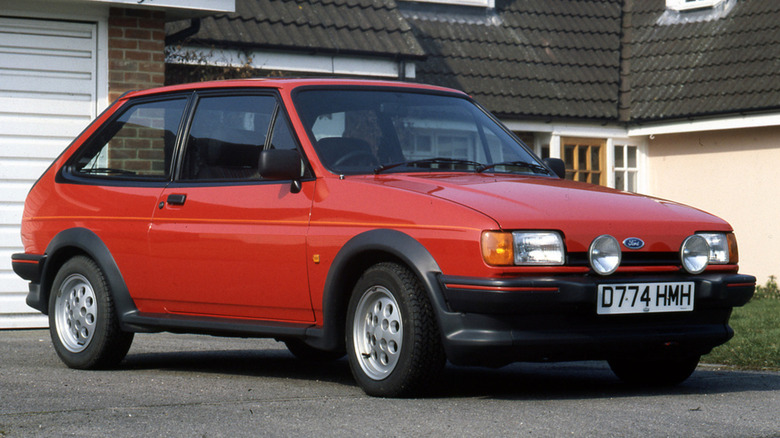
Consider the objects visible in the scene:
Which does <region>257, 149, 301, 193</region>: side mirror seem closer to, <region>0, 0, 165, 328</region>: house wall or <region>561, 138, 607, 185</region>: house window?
<region>0, 0, 165, 328</region>: house wall

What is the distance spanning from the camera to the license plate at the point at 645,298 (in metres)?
5.74

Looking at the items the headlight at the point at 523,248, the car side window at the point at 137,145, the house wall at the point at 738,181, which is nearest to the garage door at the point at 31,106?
the car side window at the point at 137,145

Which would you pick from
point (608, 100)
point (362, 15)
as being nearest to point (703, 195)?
point (608, 100)

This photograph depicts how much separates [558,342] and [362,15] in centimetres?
978

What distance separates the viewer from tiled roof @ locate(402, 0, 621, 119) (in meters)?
16.4

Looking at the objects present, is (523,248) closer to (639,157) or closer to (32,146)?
(32,146)

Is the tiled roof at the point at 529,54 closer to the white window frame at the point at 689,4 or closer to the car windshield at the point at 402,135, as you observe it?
the white window frame at the point at 689,4

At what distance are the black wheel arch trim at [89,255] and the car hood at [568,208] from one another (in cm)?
192

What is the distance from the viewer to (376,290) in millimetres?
6020

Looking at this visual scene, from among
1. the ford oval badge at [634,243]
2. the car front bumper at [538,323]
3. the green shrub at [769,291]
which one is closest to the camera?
the car front bumper at [538,323]

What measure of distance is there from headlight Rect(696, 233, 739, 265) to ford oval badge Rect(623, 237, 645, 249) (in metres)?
0.43

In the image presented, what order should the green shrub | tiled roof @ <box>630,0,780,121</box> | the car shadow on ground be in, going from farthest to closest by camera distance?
tiled roof @ <box>630,0,780,121</box> → the green shrub → the car shadow on ground

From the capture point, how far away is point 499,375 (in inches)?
289

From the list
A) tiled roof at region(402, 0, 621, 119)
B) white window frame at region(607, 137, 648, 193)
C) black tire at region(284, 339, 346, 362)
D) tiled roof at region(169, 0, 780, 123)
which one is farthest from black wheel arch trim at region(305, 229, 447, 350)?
white window frame at region(607, 137, 648, 193)
